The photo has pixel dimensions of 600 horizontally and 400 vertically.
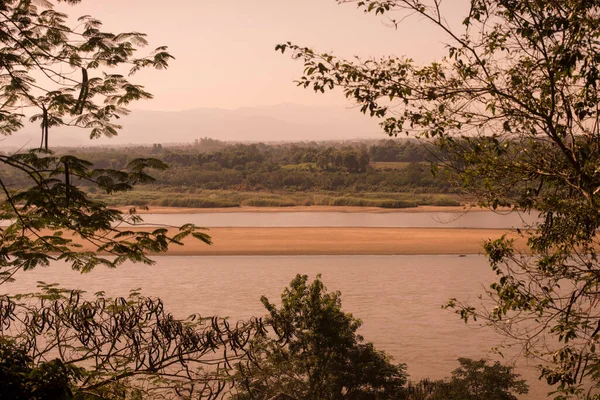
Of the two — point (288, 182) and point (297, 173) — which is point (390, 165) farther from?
point (288, 182)

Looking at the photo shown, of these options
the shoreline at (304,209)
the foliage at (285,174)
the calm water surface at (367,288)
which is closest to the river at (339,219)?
the shoreline at (304,209)

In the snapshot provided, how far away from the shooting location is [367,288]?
1966 centimetres

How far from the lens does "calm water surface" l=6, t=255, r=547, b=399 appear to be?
13703 mm

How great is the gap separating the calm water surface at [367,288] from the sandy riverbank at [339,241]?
45.6 inches

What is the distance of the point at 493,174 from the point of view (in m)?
5.79

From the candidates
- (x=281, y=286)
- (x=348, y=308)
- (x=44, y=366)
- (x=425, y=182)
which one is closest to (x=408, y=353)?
(x=348, y=308)

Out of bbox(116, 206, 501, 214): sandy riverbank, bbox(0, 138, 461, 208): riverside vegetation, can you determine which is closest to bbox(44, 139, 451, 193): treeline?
bbox(0, 138, 461, 208): riverside vegetation

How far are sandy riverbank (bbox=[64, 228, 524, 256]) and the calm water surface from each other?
1.16 meters

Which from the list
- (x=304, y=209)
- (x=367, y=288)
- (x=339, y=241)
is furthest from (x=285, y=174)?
(x=367, y=288)

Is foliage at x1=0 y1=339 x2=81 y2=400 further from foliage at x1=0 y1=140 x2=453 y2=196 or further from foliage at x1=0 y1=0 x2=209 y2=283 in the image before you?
foliage at x1=0 y1=140 x2=453 y2=196

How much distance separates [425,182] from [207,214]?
2137 cm

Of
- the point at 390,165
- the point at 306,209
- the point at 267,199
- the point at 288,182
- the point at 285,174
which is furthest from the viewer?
the point at 390,165

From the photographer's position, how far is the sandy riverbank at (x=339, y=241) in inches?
1062

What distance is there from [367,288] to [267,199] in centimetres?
3215
